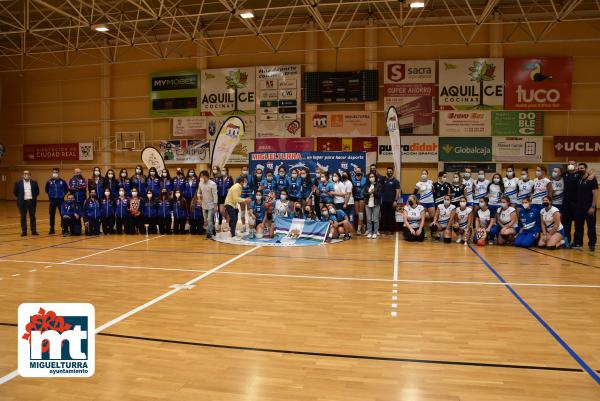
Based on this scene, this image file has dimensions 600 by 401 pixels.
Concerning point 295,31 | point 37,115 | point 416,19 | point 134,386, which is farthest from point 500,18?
point 37,115

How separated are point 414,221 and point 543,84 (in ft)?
42.1

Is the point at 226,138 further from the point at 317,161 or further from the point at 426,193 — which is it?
the point at 426,193

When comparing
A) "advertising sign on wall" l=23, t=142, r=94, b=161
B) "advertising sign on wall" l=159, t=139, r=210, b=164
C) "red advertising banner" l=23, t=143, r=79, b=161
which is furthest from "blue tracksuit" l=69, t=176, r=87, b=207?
"red advertising banner" l=23, t=143, r=79, b=161

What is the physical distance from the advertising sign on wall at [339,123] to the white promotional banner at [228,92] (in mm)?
3266

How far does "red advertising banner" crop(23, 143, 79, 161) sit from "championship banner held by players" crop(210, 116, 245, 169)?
1551 cm

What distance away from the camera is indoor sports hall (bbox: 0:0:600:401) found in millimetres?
3672

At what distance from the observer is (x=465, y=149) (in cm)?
2033

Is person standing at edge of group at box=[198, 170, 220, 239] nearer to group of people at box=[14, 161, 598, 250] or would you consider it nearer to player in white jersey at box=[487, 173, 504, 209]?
group of people at box=[14, 161, 598, 250]

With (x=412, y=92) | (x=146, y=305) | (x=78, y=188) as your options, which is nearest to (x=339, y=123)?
(x=412, y=92)

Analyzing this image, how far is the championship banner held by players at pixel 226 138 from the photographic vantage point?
45.0 ft

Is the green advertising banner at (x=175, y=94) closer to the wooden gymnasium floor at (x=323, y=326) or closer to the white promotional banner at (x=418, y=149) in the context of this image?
the white promotional banner at (x=418, y=149)

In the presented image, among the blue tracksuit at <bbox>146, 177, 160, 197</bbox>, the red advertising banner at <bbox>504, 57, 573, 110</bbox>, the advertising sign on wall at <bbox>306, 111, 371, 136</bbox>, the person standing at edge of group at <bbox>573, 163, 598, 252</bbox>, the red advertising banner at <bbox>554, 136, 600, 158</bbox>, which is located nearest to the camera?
the person standing at edge of group at <bbox>573, 163, 598, 252</bbox>

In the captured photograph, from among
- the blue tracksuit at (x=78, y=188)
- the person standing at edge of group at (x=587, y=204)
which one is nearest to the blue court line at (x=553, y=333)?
the person standing at edge of group at (x=587, y=204)

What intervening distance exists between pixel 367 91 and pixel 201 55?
915cm
